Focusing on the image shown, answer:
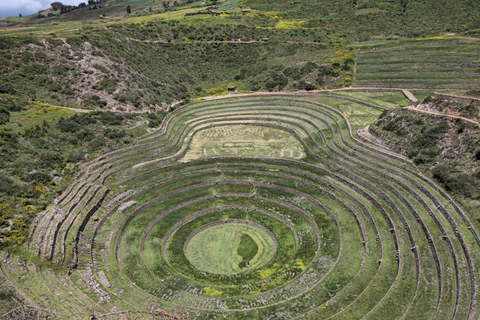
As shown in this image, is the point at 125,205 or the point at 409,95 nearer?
the point at 125,205

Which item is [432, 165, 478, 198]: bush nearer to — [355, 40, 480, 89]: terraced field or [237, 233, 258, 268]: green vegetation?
[237, 233, 258, 268]: green vegetation

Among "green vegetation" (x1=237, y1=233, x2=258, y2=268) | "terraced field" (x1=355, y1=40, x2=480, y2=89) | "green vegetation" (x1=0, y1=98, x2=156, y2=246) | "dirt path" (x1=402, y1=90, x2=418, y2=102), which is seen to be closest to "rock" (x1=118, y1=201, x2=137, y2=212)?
"green vegetation" (x1=0, y1=98, x2=156, y2=246)

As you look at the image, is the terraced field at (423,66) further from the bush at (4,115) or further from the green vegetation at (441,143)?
the bush at (4,115)

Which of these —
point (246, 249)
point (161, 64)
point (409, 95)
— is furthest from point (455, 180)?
point (161, 64)

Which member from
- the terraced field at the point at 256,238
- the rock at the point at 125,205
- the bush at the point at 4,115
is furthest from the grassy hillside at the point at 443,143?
the bush at the point at 4,115

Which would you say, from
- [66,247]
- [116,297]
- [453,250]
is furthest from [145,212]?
[453,250]

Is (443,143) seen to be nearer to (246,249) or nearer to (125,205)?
(246,249)
